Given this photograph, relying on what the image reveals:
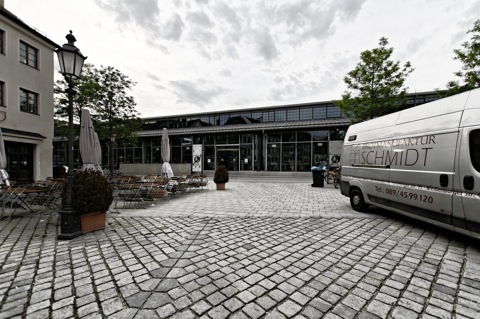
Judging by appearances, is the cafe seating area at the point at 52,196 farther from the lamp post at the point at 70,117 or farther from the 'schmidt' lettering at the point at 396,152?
the 'schmidt' lettering at the point at 396,152

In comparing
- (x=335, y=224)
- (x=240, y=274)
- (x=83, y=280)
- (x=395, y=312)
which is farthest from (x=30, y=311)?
(x=335, y=224)

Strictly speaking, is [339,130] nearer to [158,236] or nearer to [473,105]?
[473,105]

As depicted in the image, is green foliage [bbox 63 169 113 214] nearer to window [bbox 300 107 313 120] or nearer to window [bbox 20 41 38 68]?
window [bbox 20 41 38 68]

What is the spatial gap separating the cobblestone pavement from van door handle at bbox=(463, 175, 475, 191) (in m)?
1.12

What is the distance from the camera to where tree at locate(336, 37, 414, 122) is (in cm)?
1384

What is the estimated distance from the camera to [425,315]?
222cm

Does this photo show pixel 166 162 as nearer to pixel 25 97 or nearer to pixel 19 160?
pixel 19 160

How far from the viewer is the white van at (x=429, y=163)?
3.75 meters

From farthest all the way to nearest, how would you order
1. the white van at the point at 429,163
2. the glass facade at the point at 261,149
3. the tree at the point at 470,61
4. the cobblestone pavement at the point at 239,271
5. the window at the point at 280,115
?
1. the window at the point at 280,115
2. the glass facade at the point at 261,149
3. the tree at the point at 470,61
4. the white van at the point at 429,163
5. the cobblestone pavement at the point at 239,271

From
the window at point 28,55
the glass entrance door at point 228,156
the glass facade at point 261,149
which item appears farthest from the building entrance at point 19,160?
the glass entrance door at point 228,156

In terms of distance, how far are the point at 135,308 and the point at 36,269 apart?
1.95 m

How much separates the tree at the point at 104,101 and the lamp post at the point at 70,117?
13.1 m

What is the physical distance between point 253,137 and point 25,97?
1983cm

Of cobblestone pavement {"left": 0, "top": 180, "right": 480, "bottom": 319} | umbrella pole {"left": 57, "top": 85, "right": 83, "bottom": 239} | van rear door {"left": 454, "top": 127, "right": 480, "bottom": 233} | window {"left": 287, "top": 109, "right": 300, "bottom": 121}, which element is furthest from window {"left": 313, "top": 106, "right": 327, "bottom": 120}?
umbrella pole {"left": 57, "top": 85, "right": 83, "bottom": 239}
